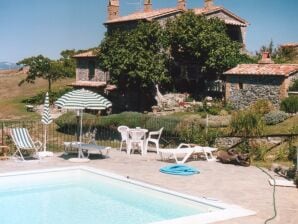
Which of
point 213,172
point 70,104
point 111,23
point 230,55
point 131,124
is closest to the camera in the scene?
point 213,172

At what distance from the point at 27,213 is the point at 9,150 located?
647cm

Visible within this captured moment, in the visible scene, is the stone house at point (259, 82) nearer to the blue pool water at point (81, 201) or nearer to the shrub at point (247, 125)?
the shrub at point (247, 125)

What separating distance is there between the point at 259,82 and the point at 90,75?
2001 cm

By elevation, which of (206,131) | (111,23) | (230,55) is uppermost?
(111,23)

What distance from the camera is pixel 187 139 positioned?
65.7ft

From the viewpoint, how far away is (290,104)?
29.7 metres

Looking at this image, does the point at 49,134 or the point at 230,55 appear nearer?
the point at 49,134

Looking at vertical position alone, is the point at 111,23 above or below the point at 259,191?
above

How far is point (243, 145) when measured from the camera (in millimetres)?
17953

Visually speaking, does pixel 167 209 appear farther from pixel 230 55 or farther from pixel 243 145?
pixel 230 55

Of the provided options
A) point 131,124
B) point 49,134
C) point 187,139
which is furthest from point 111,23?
point 187,139

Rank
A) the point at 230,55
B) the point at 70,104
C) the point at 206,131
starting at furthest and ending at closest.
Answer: the point at 230,55, the point at 206,131, the point at 70,104

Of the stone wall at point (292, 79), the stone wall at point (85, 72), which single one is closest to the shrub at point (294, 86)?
the stone wall at point (292, 79)

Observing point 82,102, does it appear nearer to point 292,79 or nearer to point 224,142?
point 224,142
